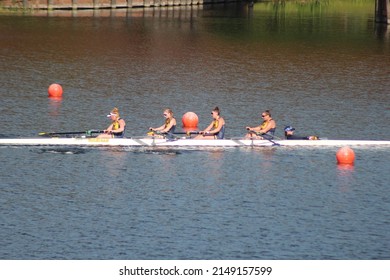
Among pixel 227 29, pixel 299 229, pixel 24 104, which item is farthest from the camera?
pixel 227 29

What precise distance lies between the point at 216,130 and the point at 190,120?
16.6 feet

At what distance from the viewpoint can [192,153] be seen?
43875mm

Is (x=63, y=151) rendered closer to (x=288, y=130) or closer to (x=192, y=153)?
(x=192, y=153)

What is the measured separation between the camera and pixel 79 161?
4253 cm

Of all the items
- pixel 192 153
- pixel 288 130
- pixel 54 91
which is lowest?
pixel 192 153

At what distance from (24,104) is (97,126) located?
249 inches

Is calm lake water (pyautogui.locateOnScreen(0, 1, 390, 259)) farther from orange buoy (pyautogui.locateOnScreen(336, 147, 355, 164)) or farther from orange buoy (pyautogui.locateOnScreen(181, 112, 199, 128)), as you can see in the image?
orange buoy (pyautogui.locateOnScreen(181, 112, 199, 128))

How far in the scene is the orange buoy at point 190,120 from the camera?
1943 inches

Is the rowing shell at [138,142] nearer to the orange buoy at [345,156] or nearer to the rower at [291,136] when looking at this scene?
the rower at [291,136]

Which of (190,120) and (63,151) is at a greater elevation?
(190,120)

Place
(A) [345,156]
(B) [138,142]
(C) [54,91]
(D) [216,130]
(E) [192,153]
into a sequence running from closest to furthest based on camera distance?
(A) [345,156]
(E) [192,153]
(B) [138,142]
(D) [216,130]
(C) [54,91]

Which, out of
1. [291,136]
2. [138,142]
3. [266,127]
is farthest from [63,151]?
[291,136]
